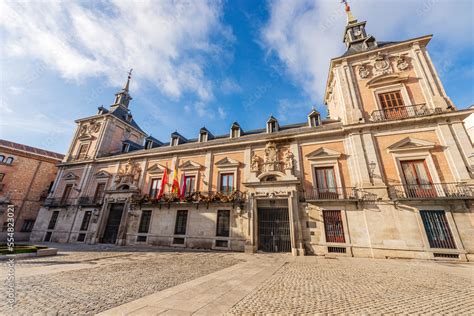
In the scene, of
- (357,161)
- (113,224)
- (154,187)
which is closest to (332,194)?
(357,161)

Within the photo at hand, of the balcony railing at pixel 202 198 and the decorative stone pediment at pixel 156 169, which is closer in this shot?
the balcony railing at pixel 202 198

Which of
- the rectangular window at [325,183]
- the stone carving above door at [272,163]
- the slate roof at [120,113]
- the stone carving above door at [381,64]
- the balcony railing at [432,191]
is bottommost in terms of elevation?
the balcony railing at [432,191]

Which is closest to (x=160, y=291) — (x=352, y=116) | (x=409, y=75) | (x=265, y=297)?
(x=265, y=297)

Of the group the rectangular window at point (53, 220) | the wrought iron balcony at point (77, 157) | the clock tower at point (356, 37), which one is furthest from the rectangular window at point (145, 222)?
the clock tower at point (356, 37)

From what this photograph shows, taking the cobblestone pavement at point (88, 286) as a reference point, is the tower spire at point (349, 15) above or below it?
above

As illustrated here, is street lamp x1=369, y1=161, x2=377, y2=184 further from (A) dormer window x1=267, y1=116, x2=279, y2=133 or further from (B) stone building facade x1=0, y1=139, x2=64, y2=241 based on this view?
(B) stone building facade x1=0, y1=139, x2=64, y2=241

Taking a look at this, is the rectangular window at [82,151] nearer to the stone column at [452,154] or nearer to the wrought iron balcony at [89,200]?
the wrought iron balcony at [89,200]

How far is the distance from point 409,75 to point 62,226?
111ft

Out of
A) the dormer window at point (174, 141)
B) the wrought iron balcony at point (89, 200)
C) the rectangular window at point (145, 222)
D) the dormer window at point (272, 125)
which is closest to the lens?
the rectangular window at point (145, 222)

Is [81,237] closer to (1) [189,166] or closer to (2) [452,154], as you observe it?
(1) [189,166]

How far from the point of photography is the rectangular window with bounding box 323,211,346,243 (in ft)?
39.4

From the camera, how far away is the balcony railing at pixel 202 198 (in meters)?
14.6

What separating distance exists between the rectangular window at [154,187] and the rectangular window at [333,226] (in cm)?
1435

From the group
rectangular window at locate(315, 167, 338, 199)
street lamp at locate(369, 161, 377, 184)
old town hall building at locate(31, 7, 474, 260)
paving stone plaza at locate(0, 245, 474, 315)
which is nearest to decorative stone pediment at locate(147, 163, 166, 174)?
old town hall building at locate(31, 7, 474, 260)
